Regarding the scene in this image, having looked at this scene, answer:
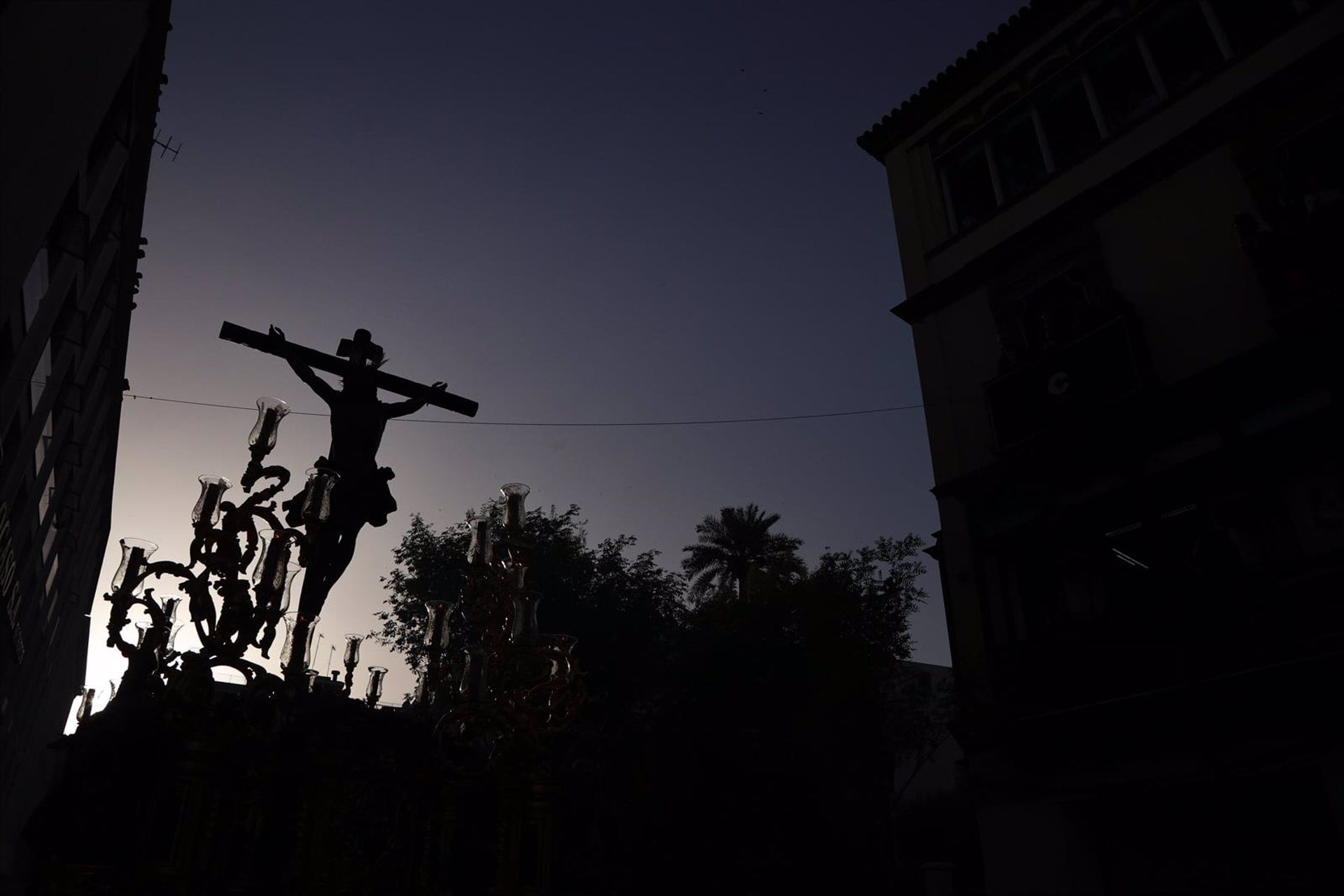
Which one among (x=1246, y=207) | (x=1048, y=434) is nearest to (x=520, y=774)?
(x=1048, y=434)

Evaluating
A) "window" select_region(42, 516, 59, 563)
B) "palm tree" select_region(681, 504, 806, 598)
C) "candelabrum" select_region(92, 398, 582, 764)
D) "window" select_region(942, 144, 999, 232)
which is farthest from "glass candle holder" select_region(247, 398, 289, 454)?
"palm tree" select_region(681, 504, 806, 598)

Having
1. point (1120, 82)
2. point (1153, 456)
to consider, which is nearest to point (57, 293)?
point (1153, 456)

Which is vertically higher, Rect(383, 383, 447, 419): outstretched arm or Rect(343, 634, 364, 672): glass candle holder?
Rect(383, 383, 447, 419): outstretched arm

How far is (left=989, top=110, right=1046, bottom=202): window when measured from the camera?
1539cm

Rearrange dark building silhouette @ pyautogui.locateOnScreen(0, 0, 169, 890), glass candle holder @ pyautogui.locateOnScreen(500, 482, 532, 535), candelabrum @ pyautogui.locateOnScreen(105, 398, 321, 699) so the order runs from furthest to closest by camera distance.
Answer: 1. dark building silhouette @ pyautogui.locateOnScreen(0, 0, 169, 890)
2. glass candle holder @ pyautogui.locateOnScreen(500, 482, 532, 535)
3. candelabrum @ pyautogui.locateOnScreen(105, 398, 321, 699)

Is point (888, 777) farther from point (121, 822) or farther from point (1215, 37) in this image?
point (121, 822)

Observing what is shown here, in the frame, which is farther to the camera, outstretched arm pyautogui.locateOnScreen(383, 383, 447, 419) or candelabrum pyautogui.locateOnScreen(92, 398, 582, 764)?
outstretched arm pyautogui.locateOnScreen(383, 383, 447, 419)

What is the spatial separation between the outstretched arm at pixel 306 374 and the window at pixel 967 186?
42.0ft

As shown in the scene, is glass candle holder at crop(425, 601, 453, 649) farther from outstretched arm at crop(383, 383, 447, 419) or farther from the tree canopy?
the tree canopy

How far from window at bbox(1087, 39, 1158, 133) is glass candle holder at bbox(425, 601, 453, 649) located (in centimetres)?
1353

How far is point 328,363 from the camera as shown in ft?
22.4

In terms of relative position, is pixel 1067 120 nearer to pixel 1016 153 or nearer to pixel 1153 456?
pixel 1016 153

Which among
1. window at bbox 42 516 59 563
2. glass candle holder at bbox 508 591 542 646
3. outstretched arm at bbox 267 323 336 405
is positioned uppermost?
window at bbox 42 516 59 563

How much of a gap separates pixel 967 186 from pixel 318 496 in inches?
575
